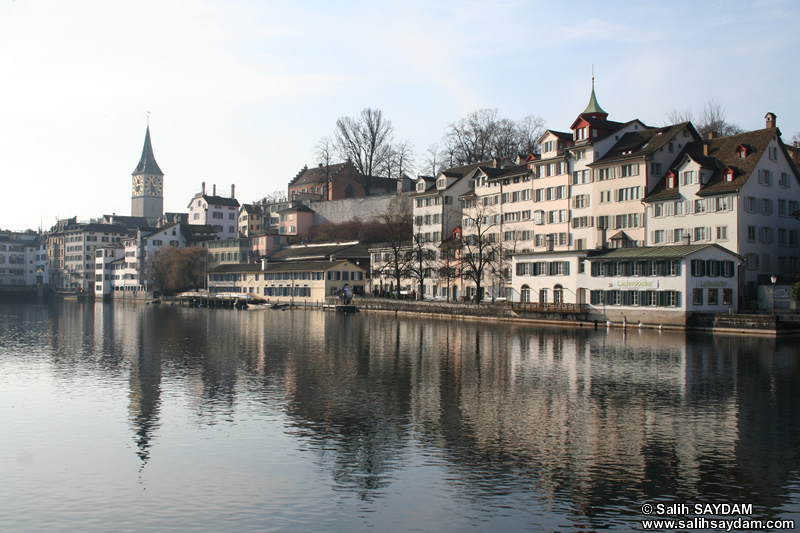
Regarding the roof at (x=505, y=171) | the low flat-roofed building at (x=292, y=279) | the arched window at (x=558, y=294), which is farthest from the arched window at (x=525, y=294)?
the low flat-roofed building at (x=292, y=279)

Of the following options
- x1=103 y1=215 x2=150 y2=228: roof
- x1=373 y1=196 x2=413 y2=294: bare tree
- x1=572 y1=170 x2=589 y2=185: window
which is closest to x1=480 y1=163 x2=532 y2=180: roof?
x1=572 y1=170 x2=589 y2=185: window

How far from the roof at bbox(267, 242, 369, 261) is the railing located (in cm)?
3994

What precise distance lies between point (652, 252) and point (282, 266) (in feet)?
213

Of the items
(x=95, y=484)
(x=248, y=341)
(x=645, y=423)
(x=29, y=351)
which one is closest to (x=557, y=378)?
(x=645, y=423)

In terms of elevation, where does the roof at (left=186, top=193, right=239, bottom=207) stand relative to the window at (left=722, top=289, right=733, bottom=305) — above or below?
above

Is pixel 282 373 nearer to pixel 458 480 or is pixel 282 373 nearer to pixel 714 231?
pixel 458 480

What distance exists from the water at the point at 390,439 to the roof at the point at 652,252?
17278mm

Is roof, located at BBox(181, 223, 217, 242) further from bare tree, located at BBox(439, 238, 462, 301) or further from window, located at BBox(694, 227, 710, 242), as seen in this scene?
window, located at BBox(694, 227, 710, 242)

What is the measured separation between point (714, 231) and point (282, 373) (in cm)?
4225

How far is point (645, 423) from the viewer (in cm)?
2389

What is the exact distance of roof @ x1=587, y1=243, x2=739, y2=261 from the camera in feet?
191

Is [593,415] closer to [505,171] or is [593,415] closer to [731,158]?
[731,158]

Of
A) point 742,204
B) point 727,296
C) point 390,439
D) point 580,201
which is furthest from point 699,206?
point 390,439

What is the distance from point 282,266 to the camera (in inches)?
4471
